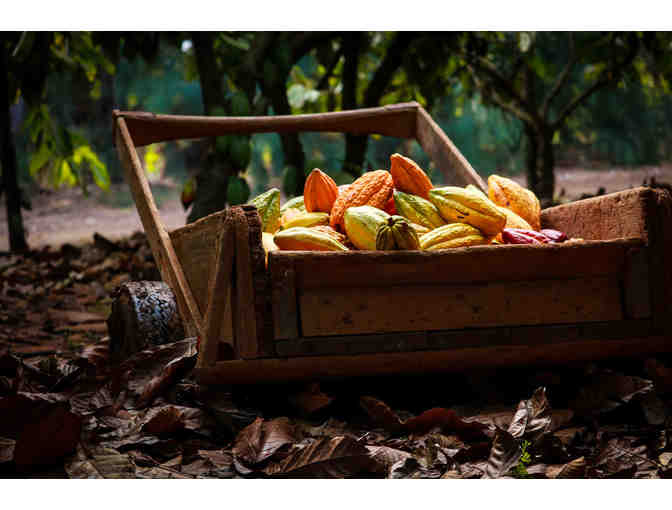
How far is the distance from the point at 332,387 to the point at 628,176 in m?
12.1

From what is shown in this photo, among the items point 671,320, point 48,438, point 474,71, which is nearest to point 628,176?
point 474,71

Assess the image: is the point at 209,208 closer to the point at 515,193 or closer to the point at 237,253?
the point at 515,193

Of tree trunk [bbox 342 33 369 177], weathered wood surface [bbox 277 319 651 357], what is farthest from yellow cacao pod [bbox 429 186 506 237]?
tree trunk [bbox 342 33 369 177]

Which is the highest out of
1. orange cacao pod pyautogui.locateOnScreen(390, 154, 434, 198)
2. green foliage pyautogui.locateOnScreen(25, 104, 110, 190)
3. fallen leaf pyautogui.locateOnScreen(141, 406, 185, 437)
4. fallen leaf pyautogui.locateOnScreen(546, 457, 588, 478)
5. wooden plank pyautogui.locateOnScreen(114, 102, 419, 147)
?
green foliage pyautogui.locateOnScreen(25, 104, 110, 190)

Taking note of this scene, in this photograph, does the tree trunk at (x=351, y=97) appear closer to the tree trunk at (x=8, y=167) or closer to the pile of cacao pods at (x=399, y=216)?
the tree trunk at (x=8, y=167)

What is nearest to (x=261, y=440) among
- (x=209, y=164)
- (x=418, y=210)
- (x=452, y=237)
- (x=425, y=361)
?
(x=425, y=361)

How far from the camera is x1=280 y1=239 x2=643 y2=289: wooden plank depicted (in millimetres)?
1616

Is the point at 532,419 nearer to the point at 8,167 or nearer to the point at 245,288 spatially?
the point at 245,288

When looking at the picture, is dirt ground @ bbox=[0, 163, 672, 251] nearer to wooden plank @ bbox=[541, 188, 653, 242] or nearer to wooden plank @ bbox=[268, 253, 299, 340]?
wooden plank @ bbox=[541, 188, 653, 242]

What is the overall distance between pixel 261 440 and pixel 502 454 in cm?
49

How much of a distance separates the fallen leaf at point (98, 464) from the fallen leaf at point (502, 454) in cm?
70

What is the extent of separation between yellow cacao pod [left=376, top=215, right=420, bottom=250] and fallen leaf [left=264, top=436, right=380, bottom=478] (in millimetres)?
473

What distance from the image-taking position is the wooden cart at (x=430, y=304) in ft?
5.28

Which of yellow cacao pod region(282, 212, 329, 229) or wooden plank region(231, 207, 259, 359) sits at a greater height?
yellow cacao pod region(282, 212, 329, 229)
